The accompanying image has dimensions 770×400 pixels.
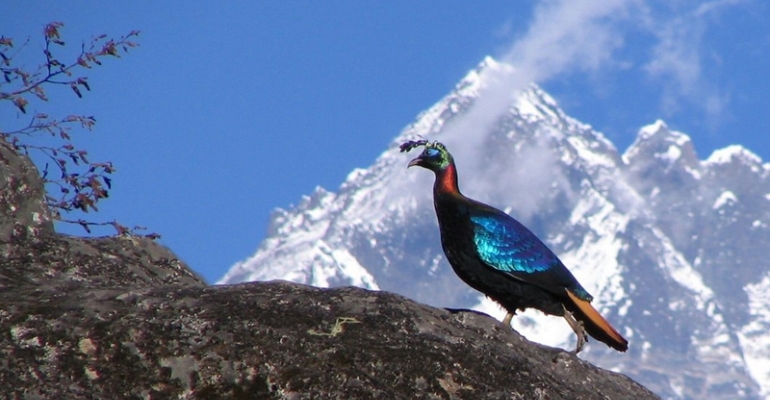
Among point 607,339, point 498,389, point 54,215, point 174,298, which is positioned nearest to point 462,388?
point 498,389

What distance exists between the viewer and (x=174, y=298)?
10195 millimetres

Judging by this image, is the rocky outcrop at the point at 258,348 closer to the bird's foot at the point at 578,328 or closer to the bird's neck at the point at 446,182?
the bird's foot at the point at 578,328

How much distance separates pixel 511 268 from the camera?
1302 cm

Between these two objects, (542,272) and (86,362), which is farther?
(542,272)

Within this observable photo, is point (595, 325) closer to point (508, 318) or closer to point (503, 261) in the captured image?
point (508, 318)

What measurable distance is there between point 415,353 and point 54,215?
743 centimetres

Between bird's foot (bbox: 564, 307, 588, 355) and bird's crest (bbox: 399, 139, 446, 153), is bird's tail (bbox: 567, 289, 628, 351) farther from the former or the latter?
bird's crest (bbox: 399, 139, 446, 153)

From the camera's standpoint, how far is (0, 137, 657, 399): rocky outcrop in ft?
30.3

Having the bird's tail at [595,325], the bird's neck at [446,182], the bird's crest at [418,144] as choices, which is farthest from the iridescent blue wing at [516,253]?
the bird's crest at [418,144]

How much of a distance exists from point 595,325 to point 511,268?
1.06m

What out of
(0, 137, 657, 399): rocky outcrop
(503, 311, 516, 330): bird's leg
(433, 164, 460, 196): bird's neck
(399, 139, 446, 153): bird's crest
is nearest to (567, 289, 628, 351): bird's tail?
(503, 311, 516, 330): bird's leg

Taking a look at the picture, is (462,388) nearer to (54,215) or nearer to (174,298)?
(174,298)

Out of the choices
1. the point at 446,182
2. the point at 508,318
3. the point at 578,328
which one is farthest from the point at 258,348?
the point at 446,182

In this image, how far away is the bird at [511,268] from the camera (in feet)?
41.7
